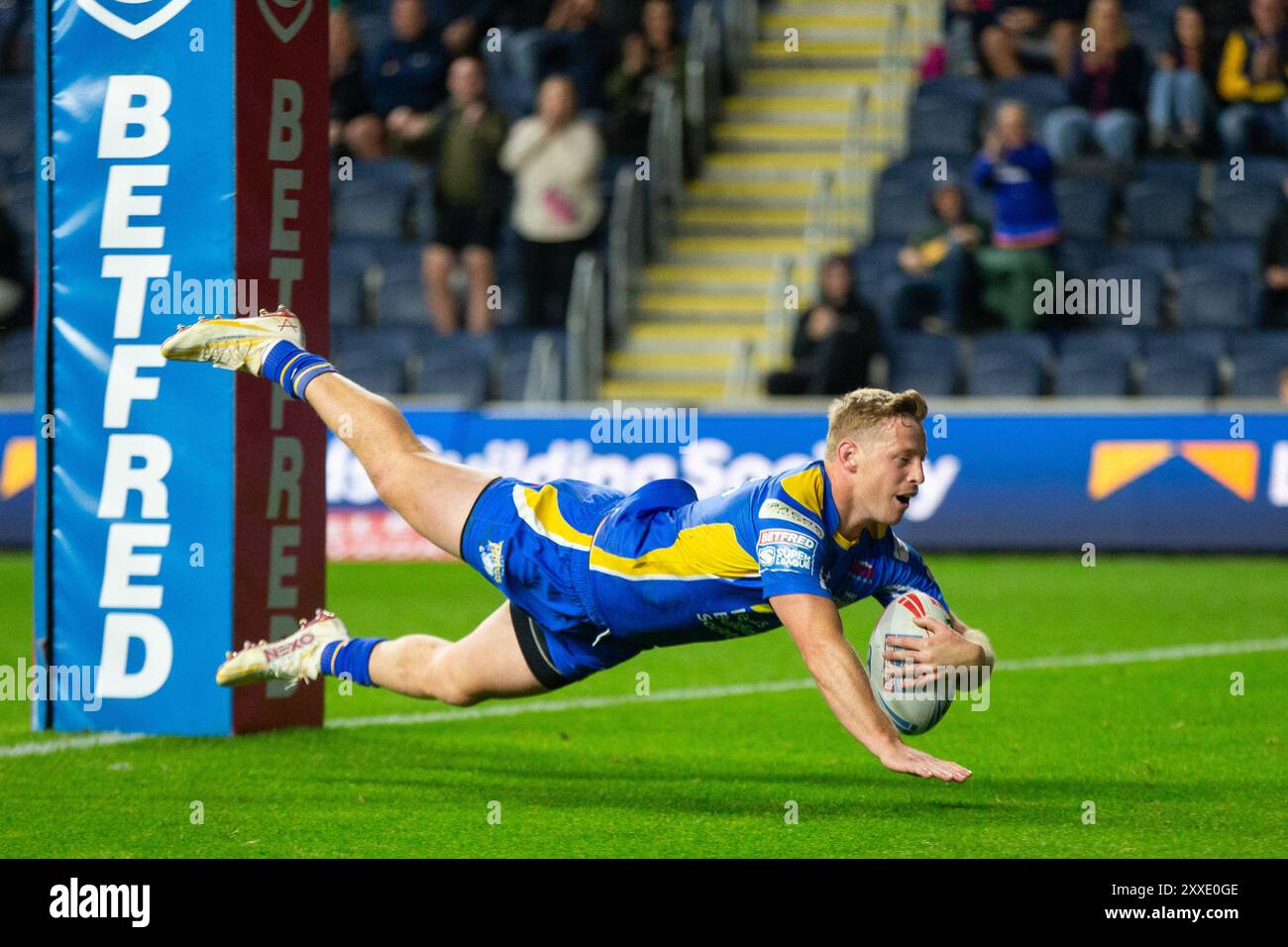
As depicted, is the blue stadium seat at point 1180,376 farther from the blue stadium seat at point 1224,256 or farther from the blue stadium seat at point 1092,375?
the blue stadium seat at point 1224,256

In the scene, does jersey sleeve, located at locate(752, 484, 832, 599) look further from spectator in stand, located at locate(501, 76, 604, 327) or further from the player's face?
spectator in stand, located at locate(501, 76, 604, 327)

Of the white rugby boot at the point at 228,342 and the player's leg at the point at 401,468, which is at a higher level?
the white rugby boot at the point at 228,342

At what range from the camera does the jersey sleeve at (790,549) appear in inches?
253

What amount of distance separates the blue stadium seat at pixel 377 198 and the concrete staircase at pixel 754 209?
2.36m

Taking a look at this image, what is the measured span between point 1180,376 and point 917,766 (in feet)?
36.0

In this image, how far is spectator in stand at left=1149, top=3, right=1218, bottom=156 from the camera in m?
17.5

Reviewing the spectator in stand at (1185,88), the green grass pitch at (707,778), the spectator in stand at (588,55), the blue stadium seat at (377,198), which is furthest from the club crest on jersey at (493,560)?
the blue stadium seat at (377,198)

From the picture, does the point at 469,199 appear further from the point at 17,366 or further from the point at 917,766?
the point at 917,766

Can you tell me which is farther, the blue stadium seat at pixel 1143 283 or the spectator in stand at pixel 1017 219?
the blue stadium seat at pixel 1143 283

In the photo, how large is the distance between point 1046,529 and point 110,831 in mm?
10269

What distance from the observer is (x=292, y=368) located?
765 cm

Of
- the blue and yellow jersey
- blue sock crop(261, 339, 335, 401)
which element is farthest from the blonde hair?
blue sock crop(261, 339, 335, 401)

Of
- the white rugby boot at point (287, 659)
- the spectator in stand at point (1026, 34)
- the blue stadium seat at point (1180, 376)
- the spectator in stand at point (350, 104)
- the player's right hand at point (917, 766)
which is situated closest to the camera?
the player's right hand at point (917, 766)

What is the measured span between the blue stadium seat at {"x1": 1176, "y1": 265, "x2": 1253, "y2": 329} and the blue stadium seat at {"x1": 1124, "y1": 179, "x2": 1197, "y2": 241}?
822 millimetres
